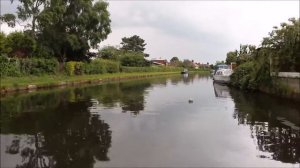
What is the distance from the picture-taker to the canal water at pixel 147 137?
35.8 feet

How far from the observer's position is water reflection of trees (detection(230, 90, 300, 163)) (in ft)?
40.1

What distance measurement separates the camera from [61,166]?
10.1 meters

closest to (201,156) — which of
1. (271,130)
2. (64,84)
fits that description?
(271,130)

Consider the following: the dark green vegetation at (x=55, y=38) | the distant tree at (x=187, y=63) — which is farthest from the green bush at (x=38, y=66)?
the distant tree at (x=187, y=63)

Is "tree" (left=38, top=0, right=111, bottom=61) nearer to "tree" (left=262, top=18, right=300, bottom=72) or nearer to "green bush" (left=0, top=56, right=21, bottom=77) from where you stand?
"green bush" (left=0, top=56, right=21, bottom=77)

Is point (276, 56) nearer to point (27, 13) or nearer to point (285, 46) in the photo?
point (285, 46)

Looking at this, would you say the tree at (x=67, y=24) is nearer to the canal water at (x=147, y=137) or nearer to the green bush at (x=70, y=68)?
the green bush at (x=70, y=68)

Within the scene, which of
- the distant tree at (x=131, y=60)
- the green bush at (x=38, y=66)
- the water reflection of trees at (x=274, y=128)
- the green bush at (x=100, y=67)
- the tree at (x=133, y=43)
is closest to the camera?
the water reflection of trees at (x=274, y=128)

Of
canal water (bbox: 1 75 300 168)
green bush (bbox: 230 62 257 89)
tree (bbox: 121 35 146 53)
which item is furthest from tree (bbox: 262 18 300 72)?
tree (bbox: 121 35 146 53)

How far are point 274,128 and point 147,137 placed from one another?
592cm

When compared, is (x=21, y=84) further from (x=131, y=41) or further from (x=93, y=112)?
(x=131, y=41)

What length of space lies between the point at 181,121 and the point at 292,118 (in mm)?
5877

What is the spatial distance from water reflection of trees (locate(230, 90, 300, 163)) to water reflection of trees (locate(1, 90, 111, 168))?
17.6 feet

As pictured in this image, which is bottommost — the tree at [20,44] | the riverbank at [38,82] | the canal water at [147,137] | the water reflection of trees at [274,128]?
Answer: the water reflection of trees at [274,128]
